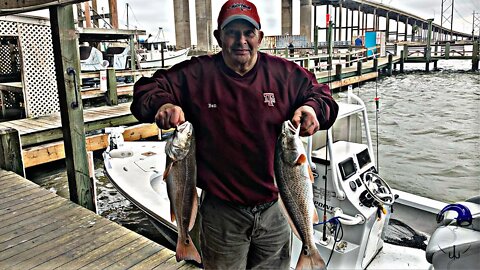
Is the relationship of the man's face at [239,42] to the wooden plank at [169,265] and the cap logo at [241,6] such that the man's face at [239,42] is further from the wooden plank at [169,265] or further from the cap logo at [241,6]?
the wooden plank at [169,265]

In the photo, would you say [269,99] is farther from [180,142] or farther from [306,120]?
[180,142]

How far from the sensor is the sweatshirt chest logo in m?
1.90

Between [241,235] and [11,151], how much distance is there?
453cm

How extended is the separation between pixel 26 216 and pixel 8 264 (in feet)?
3.20

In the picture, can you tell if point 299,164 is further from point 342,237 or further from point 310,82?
point 342,237

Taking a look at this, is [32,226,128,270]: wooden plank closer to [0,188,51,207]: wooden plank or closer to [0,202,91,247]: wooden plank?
[0,202,91,247]: wooden plank

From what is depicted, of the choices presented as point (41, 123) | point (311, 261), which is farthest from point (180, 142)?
point (41, 123)

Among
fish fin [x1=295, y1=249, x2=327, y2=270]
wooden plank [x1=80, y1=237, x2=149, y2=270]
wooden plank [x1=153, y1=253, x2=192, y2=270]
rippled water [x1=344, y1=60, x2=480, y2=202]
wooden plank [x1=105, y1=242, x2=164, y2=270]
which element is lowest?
rippled water [x1=344, y1=60, x2=480, y2=202]

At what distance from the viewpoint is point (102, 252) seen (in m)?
3.20

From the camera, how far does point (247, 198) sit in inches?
76.6

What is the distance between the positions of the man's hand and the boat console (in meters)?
1.57

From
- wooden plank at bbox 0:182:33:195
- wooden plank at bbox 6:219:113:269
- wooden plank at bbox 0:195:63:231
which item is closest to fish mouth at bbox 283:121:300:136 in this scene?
wooden plank at bbox 6:219:113:269

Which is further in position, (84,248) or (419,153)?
(419,153)

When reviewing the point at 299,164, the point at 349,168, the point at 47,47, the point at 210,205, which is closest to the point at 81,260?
the point at 210,205
